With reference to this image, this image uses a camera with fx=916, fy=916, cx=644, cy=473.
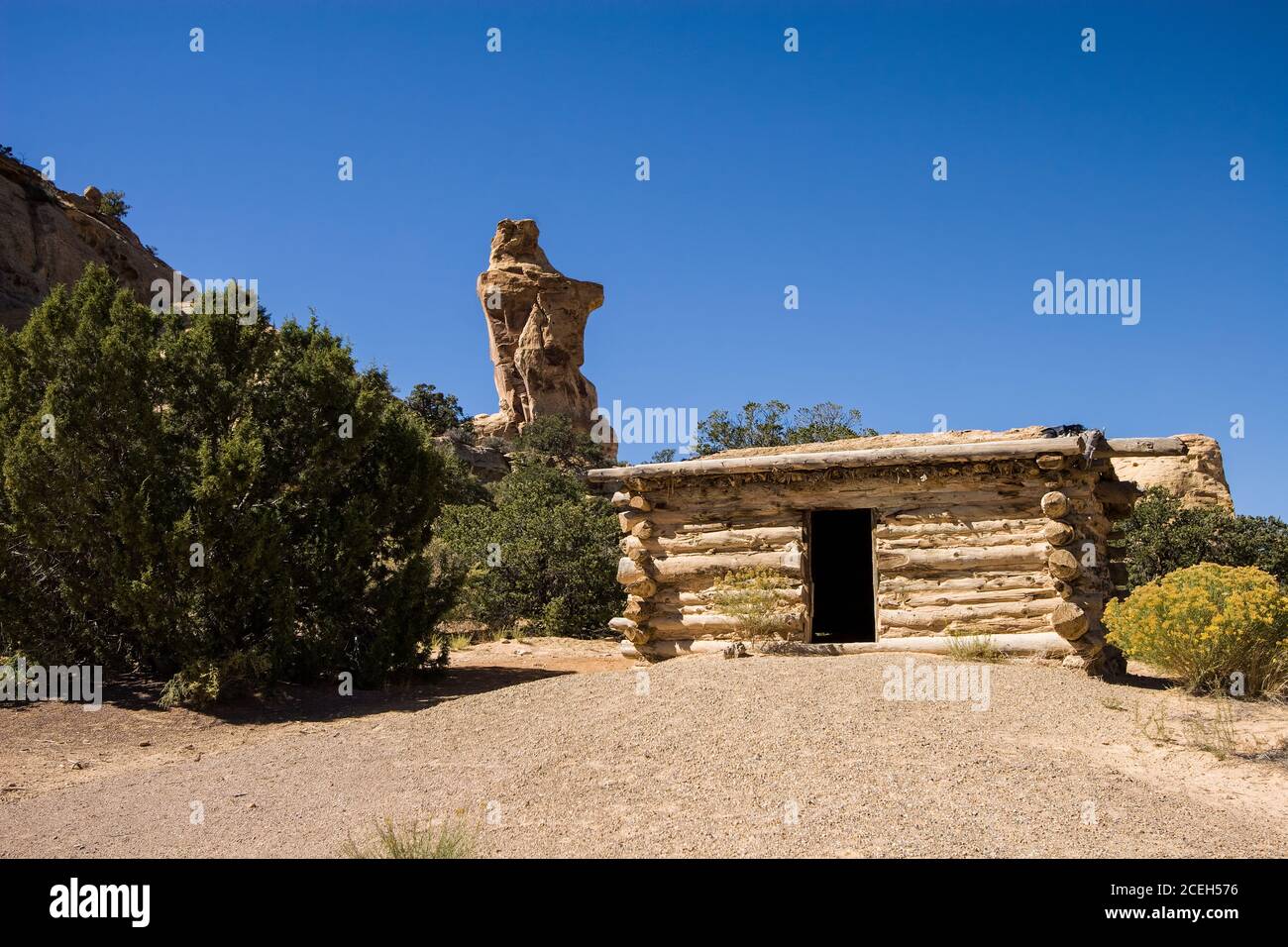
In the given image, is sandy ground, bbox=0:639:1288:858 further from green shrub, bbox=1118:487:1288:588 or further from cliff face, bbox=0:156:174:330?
cliff face, bbox=0:156:174:330

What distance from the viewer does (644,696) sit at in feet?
30.4

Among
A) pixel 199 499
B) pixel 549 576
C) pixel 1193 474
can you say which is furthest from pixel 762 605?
pixel 1193 474

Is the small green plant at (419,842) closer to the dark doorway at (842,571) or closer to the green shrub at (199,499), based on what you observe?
the green shrub at (199,499)

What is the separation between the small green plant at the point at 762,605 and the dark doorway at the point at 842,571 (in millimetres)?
5186

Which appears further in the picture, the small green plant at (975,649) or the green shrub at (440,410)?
the green shrub at (440,410)

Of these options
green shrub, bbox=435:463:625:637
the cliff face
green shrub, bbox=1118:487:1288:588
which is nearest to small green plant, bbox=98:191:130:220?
the cliff face

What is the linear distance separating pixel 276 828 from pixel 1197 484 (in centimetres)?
2788

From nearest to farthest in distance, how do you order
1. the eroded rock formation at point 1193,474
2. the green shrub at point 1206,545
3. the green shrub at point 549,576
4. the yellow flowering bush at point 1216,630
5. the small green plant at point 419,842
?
the small green plant at point 419,842 < the yellow flowering bush at point 1216,630 < the green shrub at point 549,576 < the green shrub at point 1206,545 < the eroded rock formation at point 1193,474

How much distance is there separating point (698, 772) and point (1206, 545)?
18397mm

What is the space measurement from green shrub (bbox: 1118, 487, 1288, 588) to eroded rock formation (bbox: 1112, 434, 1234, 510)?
525 centimetres

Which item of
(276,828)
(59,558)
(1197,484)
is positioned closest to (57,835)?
(276,828)

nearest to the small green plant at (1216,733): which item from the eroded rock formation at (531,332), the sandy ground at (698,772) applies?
the sandy ground at (698,772)

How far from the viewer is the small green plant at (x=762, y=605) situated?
11.8 metres
